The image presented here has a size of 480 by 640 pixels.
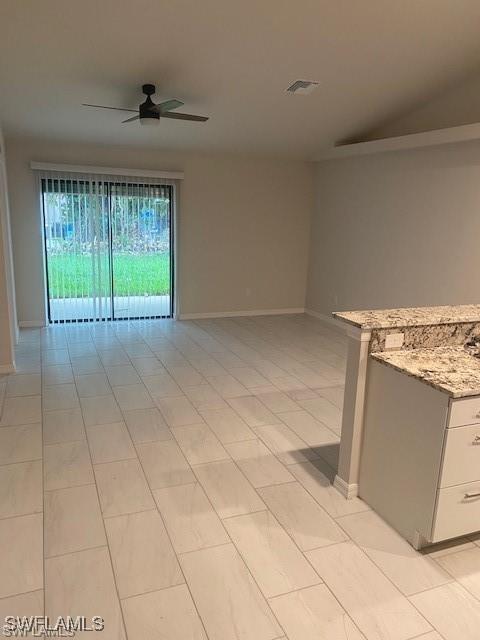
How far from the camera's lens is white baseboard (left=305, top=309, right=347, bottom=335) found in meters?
6.34

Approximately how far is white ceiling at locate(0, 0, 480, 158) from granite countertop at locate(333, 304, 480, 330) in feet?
7.76

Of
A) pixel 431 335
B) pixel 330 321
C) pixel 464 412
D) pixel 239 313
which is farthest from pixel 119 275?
pixel 464 412

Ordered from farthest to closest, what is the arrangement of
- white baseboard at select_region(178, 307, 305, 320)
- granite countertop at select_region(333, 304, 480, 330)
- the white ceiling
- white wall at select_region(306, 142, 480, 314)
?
white baseboard at select_region(178, 307, 305, 320)
white wall at select_region(306, 142, 480, 314)
the white ceiling
granite countertop at select_region(333, 304, 480, 330)

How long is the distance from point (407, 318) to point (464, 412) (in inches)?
24.2

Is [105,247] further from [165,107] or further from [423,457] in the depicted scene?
[423,457]

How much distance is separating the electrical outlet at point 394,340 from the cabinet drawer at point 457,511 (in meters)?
0.72

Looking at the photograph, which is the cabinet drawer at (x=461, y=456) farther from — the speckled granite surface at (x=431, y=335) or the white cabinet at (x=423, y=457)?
the speckled granite surface at (x=431, y=335)

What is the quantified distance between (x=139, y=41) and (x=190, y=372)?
285 centimetres

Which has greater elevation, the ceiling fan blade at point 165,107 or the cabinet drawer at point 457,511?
the ceiling fan blade at point 165,107

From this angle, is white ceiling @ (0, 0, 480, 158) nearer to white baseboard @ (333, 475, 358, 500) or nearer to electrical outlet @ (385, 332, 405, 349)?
electrical outlet @ (385, 332, 405, 349)

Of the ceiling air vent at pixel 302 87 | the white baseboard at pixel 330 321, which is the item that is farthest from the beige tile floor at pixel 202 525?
the ceiling air vent at pixel 302 87

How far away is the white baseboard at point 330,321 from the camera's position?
6.34 m

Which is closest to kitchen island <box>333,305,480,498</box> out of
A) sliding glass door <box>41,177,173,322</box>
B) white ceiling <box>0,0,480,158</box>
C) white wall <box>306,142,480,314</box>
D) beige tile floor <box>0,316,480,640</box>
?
beige tile floor <box>0,316,480,640</box>

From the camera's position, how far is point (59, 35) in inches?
134
